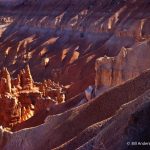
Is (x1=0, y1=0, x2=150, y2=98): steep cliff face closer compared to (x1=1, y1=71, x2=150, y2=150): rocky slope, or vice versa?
(x1=1, y1=71, x2=150, y2=150): rocky slope

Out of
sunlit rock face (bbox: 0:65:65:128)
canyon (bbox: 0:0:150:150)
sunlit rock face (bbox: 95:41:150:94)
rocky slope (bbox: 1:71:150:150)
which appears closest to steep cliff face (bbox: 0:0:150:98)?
canyon (bbox: 0:0:150:150)

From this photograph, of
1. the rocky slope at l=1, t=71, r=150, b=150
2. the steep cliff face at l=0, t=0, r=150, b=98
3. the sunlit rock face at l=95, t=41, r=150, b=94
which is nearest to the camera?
the rocky slope at l=1, t=71, r=150, b=150

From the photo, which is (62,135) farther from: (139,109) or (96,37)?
(96,37)

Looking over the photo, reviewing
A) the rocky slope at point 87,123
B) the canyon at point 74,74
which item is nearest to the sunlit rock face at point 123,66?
the canyon at point 74,74

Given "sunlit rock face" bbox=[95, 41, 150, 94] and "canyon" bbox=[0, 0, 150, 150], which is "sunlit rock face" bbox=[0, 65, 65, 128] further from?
"sunlit rock face" bbox=[95, 41, 150, 94]

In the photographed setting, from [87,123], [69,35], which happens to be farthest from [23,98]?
A: [69,35]

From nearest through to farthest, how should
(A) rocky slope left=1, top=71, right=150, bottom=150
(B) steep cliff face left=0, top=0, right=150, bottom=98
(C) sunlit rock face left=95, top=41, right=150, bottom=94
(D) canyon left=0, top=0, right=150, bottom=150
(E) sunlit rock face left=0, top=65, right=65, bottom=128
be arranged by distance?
1. (A) rocky slope left=1, top=71, right=150, bottom=150
2. (D) canyon left=0, top=0, right=150, bottom=150
3. (C) sunlit rock face left=95, top=41, right=150, bottom=94
4. (E) sunlit rock face left=0, top=65, right=65, bottom=128
5. (B) steep cliff face left=0, top=0, right=150, bottom=98

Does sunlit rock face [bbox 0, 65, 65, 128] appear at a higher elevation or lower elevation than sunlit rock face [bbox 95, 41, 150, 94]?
lower
